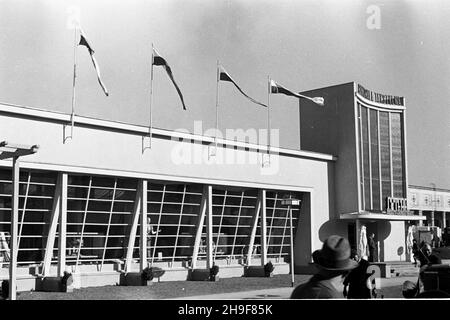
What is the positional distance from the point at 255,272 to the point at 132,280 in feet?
18.9

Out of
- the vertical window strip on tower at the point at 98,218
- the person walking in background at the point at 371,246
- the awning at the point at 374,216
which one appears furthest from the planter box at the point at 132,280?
the person walking in background at the point at 371,246

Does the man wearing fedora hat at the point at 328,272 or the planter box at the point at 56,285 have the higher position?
the man wearing fedora hat at the point at 328,272

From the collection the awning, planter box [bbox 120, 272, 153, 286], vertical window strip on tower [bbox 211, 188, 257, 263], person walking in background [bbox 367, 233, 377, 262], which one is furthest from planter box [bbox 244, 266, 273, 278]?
person walking in background [bbox 367, 233, 377, 262]

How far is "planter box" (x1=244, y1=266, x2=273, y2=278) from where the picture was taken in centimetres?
2227

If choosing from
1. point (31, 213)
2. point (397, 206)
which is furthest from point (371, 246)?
point (31, 213)

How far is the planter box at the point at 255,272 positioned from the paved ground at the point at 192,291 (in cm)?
166

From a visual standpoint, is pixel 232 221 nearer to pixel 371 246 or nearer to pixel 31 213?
pixel 371 246

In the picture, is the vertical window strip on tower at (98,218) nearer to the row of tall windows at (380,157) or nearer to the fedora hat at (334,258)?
the row of tall windows at (380,157)

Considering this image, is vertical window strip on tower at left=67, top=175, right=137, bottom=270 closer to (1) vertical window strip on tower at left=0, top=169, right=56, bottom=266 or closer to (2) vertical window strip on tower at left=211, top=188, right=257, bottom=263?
(1) vertical window strip on tower at left=0, top=169, right=56, bottom=266

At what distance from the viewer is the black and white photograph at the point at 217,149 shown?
24.4 feet

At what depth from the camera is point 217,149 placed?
68.6ft

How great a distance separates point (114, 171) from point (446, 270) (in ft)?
37.4

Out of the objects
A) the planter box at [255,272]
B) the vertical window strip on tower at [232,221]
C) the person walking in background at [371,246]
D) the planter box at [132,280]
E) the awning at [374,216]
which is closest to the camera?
the planter box at [132,280]
